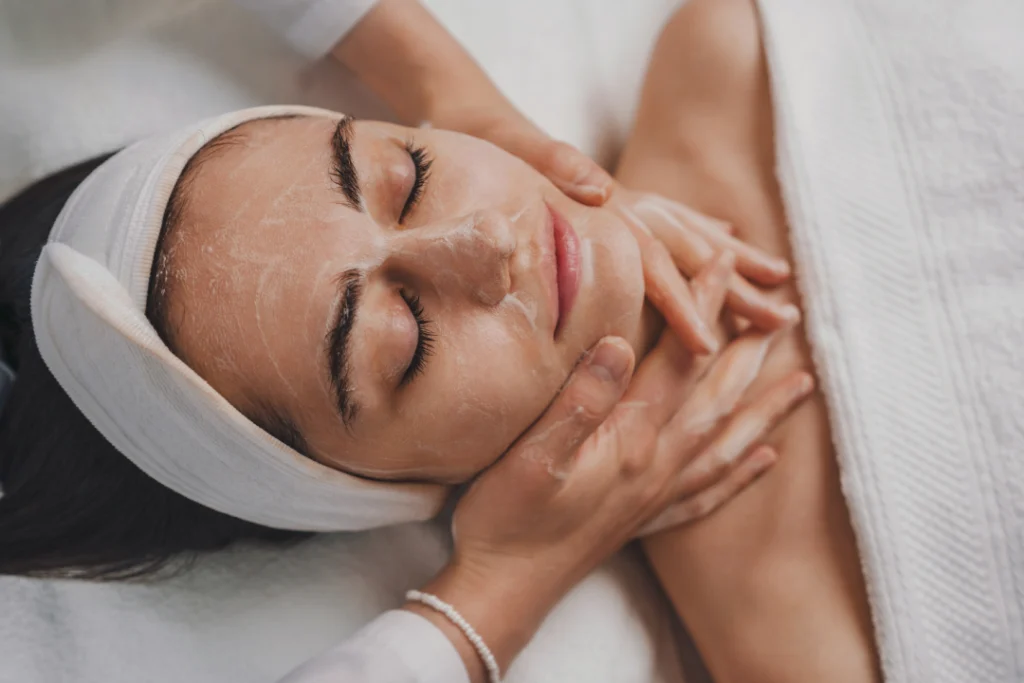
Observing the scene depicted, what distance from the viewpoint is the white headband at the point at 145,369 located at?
72cm

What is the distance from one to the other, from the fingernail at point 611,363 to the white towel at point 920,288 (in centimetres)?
26

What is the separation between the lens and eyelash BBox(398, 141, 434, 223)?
81 centimetres

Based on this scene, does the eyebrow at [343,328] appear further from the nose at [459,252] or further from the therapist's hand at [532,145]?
the therapist's hand at [532,145]

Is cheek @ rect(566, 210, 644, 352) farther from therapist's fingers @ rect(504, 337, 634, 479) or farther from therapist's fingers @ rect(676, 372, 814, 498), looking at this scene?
therapist's fingers @ rect(676, 372, 814, 498)

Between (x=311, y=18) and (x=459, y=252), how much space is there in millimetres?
599

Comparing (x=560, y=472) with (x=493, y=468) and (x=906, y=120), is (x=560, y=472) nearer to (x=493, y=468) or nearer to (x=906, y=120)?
(x=493, y=468)

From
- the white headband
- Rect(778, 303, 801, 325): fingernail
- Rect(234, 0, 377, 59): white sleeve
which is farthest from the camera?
Rect(234, 0, 377, 59): white sleeve

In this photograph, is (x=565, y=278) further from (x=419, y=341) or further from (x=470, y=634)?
(x=470, y=634)

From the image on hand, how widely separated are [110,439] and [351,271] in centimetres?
34

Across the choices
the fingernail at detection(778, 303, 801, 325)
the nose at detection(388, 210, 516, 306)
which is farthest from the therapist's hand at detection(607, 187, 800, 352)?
the nose at detection(388, 210, 516, 306)

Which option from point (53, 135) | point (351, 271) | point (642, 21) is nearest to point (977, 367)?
point (351, 271)

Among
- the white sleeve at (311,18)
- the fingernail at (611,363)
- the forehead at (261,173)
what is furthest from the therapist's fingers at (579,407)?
the white sleeve at (311,18)

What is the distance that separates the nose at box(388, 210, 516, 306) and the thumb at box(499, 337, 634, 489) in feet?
0.46

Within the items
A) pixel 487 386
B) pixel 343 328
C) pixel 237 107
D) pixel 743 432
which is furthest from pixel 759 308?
pixel 237 107
